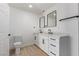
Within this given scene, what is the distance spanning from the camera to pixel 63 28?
2572 mm

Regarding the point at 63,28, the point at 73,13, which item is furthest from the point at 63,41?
the point at 73,13

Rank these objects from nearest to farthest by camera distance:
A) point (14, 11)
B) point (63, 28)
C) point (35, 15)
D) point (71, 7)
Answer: point (71, 7) → point (63, 28) → point (14, 11) → point (35, 15)

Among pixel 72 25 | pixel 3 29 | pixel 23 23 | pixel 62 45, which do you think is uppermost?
pixel 23 23

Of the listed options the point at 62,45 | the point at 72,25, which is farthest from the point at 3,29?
the point at 72,25

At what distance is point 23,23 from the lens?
4.58 meters

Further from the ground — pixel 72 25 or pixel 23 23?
pixel 23 23

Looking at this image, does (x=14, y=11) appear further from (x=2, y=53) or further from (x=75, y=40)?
(x=75, y=40)

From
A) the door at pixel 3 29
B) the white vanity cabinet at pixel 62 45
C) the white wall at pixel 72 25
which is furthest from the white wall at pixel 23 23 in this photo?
the white vanity cabinet at pixel 62 45

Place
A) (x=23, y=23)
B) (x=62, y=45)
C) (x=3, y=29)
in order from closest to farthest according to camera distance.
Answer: (x=62, y=45) → (x=3, y=29) → (x=23, y=23)

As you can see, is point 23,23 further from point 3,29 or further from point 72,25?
point 72,25

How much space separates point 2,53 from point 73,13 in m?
2.60

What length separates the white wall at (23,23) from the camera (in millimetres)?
4098

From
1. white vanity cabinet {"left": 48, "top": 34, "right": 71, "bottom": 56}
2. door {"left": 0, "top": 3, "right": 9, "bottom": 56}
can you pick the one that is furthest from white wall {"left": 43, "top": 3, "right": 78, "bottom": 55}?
door {"left": 0, "top": 3, "right": 9, "bottom": 56}

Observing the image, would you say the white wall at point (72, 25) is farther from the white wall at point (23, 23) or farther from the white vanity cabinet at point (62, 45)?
the white wall at point (23, 23)
